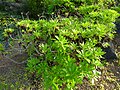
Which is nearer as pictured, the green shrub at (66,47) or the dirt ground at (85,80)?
the green shrub at (66,47)

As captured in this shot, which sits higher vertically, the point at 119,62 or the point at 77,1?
the point at 77,1

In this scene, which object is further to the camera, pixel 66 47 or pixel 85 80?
pixel 85 80

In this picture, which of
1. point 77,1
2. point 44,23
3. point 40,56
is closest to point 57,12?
point 77,1

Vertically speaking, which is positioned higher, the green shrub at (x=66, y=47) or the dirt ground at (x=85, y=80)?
the green shrub at (x=66, y=47)

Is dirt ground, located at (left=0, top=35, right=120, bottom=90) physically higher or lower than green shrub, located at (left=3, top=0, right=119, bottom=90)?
lower

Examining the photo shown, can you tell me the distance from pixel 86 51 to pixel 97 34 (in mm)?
564

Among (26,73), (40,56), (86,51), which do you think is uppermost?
(86,51)

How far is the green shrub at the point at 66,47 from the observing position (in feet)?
13.4

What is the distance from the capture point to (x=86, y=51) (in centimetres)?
429

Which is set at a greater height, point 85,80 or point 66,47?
point 66,47

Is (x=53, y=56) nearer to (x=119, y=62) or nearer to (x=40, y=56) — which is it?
(x=40, y=56)

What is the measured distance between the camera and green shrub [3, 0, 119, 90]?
13.4 feet

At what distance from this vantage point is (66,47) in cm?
433

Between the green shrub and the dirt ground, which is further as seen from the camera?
the dirt ground
